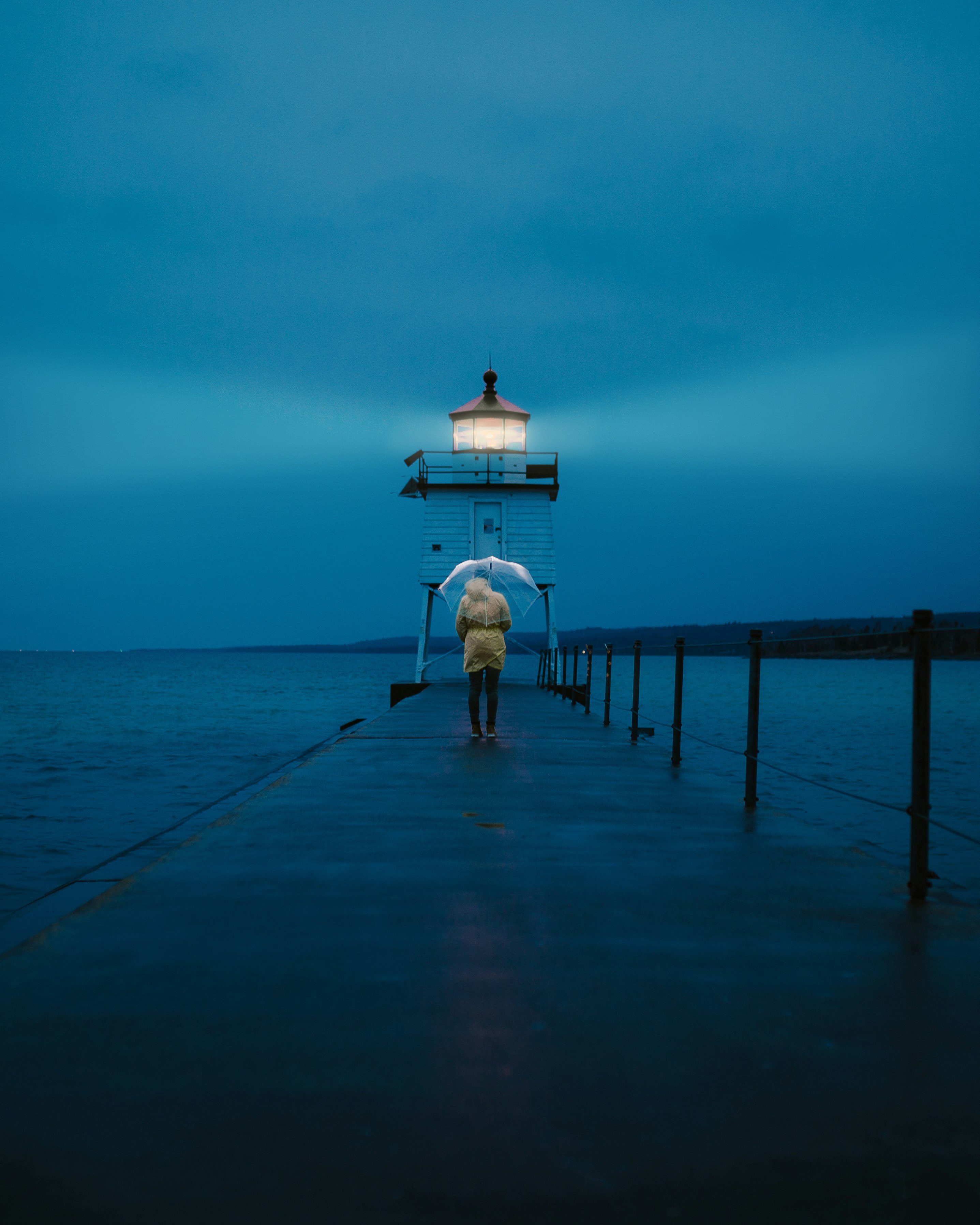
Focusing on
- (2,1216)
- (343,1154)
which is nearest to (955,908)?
(343,1154)

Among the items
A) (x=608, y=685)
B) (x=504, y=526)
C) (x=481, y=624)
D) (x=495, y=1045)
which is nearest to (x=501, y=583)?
(x=504, y=526)

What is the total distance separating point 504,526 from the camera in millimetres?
26453

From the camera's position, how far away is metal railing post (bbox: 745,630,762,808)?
651 centimetres

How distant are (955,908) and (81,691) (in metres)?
59.1

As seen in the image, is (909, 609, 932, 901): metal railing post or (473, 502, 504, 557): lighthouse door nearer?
(909, 609, 932, 901): metal railing post

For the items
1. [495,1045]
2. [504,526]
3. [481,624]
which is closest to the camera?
[495,1045]

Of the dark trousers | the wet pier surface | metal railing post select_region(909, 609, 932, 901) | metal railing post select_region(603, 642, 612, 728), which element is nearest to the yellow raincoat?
the dark trousers

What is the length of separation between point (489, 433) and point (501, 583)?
5.35 metres

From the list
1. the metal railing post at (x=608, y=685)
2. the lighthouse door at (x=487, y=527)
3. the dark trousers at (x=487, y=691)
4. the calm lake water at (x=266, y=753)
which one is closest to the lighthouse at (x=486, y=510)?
the lighthouse door at (x=487, y=527)

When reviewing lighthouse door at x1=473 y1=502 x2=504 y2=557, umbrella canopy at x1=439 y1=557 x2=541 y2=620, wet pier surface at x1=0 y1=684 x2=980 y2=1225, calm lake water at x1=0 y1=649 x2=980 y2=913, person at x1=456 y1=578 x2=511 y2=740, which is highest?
lighthouse door at x1=473 y1=502 x2=504 y2=557

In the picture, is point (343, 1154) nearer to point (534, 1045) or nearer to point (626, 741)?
point (534, 1045)

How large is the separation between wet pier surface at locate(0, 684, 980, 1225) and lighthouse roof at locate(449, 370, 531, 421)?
74.8 ft

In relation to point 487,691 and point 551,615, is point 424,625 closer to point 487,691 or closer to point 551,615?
point 551,615

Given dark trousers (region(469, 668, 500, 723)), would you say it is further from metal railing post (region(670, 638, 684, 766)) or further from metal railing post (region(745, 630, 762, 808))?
metal railing post (region(745, 630, 762, 808))
